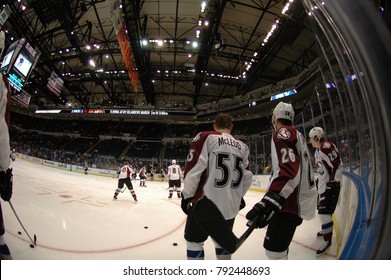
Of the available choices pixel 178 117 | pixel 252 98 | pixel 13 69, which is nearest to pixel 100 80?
pixel 13 69

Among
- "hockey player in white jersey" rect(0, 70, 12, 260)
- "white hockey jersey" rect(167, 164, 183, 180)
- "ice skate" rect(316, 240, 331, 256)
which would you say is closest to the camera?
"hockey player in white jersey" rect(0, 70, 12, 260)

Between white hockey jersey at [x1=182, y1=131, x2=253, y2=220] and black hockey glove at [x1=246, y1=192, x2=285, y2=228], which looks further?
white hockey jersey at [x1=182, y1=131, x2=253, y2=220]

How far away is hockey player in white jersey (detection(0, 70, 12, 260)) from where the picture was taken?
0.87 m

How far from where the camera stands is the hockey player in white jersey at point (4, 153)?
0.87 meters

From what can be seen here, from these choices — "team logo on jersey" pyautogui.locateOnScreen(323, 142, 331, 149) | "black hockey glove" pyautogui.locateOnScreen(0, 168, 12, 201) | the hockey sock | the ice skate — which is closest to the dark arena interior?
"team logo on jersey" pyautogui.locateOnScreen(323, 142, 331, 149)

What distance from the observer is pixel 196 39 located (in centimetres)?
345

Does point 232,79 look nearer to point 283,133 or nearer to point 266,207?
point 283,133

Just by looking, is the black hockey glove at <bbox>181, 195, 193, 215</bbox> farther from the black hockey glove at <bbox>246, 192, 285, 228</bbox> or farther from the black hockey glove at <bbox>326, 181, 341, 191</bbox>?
the black hockey glove at <bbox>326, 181, 341, 191</bbox>

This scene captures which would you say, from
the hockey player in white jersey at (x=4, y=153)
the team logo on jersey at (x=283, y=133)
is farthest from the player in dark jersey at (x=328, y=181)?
the hockey player in white jersey at (x=4, y=153)

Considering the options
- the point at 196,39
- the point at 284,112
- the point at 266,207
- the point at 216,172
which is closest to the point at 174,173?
the point at 196,39

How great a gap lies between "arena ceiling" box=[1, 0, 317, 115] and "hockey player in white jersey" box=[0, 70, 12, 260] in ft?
4.11

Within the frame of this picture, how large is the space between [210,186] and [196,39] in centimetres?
304

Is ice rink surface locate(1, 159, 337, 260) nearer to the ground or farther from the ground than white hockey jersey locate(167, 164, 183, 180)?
nearer to the ground
